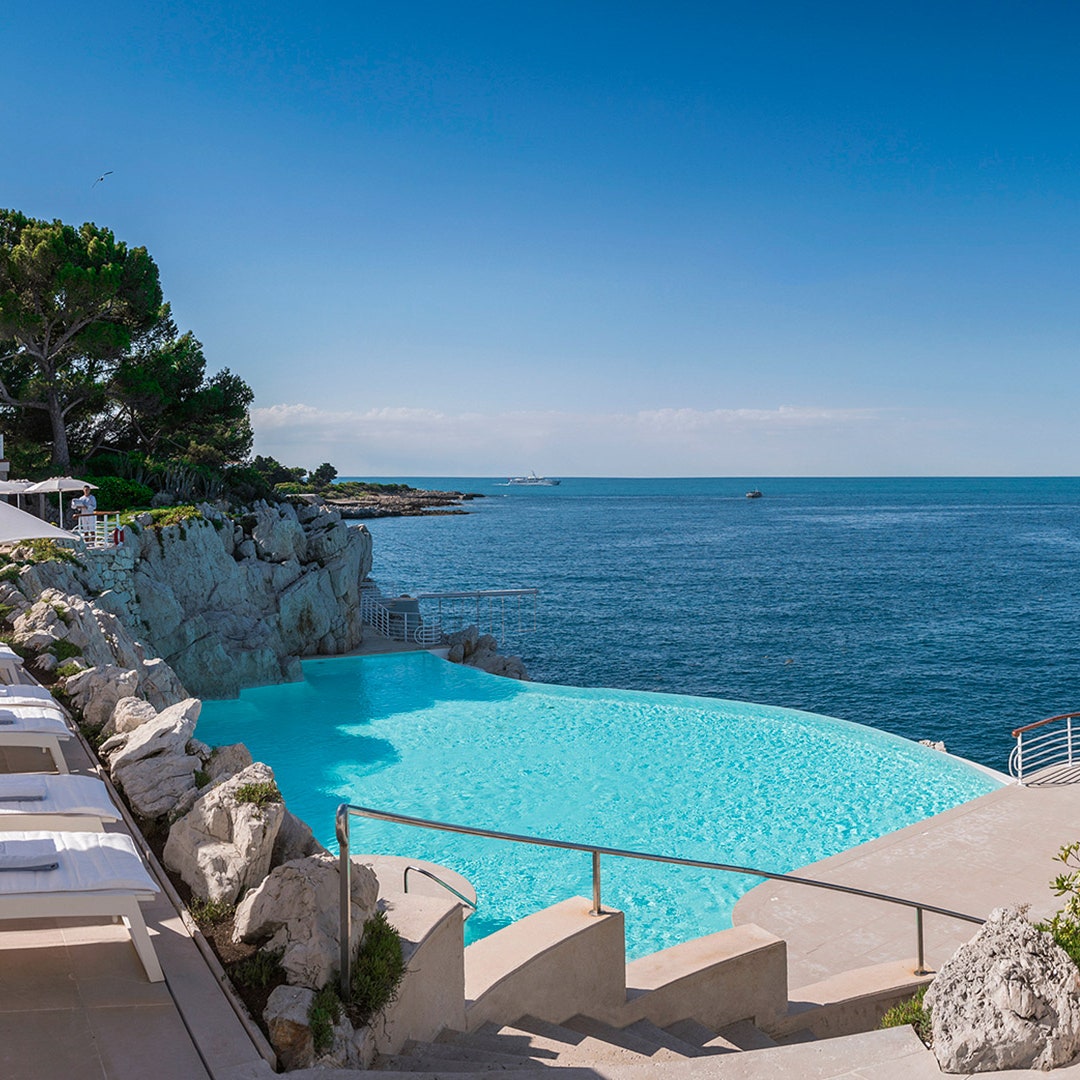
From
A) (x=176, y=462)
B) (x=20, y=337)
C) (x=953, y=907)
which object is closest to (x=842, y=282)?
(x=176, y=462)

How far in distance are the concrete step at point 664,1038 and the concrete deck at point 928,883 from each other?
2883 mm

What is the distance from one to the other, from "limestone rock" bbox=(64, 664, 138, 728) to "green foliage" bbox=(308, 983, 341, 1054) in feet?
16.7

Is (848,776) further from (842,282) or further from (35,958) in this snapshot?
(842,282)

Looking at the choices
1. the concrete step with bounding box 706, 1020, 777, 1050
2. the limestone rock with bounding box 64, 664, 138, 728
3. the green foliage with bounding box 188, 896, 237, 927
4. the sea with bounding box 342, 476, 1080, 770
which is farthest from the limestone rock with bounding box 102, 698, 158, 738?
the sea with bounding box 342, 476, 1080, 770

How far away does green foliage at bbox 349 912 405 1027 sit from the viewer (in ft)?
12.8

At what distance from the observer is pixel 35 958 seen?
418 cm

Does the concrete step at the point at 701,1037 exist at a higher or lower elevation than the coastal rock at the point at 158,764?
lower

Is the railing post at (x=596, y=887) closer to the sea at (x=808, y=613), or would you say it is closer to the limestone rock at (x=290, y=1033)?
the limestone rock at (x=290, y=1033)

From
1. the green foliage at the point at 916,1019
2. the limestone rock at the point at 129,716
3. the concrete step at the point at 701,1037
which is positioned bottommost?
the concrete step at the point at 701,1037

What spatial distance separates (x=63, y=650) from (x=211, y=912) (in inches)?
290

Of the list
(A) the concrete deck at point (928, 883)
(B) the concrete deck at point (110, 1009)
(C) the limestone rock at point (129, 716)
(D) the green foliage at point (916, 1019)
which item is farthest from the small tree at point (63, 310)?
(D) the green foliage at point (916, 1019)

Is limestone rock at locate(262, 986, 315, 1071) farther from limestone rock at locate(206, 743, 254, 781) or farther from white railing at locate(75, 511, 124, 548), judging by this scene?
white railing at locate(75, 511, 124, 548)

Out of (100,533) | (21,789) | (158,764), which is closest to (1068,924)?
(158,764)

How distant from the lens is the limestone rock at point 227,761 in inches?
242
